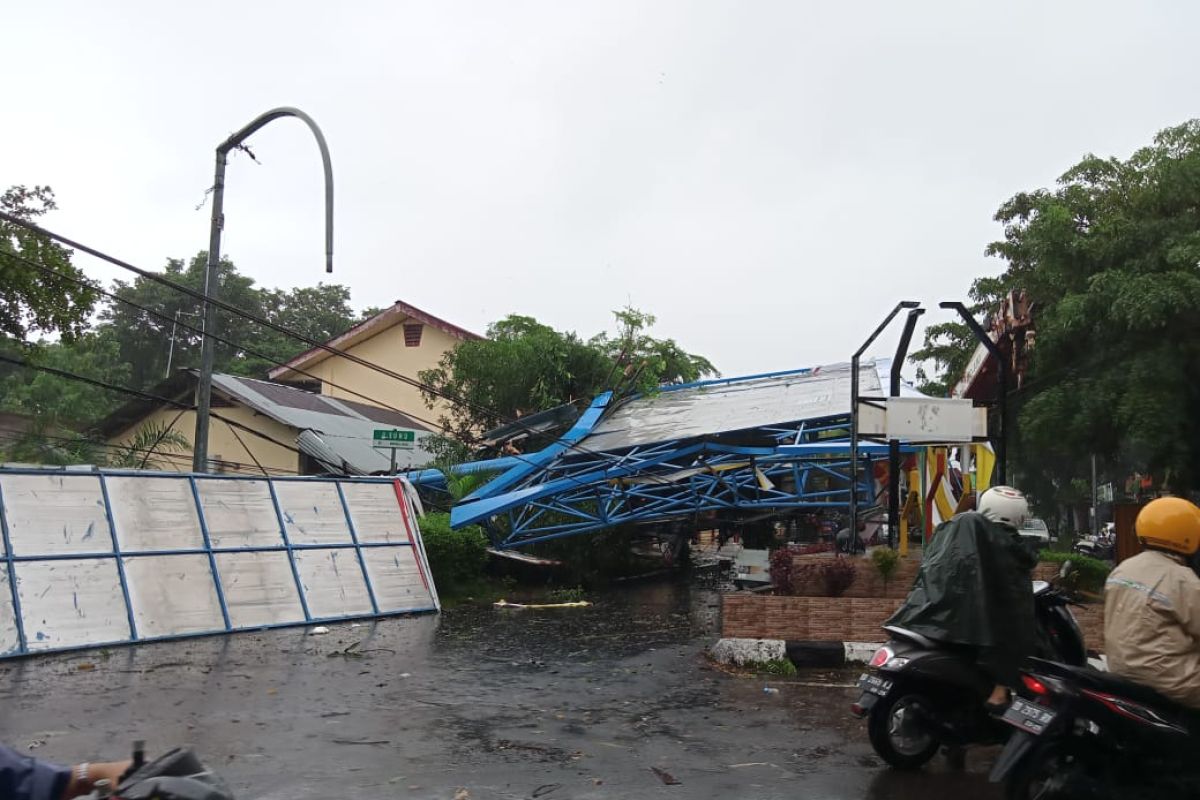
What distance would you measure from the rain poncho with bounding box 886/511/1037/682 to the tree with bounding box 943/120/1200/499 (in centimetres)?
1306

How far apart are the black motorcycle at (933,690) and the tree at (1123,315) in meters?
12.7

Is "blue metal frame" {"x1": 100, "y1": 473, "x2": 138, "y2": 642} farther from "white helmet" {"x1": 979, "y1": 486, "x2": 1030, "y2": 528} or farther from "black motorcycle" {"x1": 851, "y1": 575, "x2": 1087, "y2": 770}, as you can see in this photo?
"white helmet" {"x1": 979, "y1": 486, "x2": 1030, "y2": 528}

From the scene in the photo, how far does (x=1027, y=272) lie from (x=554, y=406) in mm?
11632

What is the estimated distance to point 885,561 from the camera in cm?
1070

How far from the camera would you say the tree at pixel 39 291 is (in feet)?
44.6

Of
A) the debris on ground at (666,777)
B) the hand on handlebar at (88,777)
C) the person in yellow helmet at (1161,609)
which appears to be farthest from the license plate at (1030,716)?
the hand on handlebar at (88,777)

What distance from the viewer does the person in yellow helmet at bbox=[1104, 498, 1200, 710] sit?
4.36 m

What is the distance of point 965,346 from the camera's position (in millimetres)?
26672

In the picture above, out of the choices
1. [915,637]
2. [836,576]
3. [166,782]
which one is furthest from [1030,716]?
[836,576]

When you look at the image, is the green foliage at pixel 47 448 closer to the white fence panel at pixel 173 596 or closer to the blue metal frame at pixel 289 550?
the blue metal frame at pixel 289 550

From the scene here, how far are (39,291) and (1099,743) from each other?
14201 mm

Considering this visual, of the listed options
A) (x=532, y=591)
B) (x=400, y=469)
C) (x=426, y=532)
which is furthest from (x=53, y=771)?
(x=400, y=469)

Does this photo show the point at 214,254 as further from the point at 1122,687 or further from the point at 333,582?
the point at 1122,687

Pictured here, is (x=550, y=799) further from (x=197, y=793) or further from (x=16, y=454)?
(x=16, y=454)
